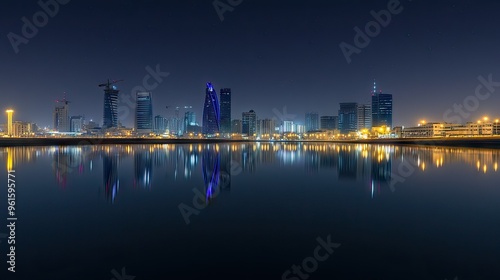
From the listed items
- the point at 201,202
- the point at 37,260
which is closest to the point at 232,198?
the point at 201,202

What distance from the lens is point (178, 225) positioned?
746 cm

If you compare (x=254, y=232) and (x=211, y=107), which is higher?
(x=211, y=107)

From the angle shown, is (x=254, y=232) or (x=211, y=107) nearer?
(x=254, y=232)

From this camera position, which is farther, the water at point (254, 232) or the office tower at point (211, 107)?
the office tower at point (211, 107)

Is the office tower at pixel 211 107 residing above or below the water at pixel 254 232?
above

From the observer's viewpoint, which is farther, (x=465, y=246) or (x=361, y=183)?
(x=361, y=183)

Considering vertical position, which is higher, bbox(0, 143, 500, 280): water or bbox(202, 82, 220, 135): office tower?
bbox(202, 82, 220, 135): office tower

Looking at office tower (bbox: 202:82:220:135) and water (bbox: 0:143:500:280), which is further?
office tower (bbox: 202:82:220:135)

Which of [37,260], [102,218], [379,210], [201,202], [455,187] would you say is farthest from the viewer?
[455,187]

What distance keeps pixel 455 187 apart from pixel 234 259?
1199 cm

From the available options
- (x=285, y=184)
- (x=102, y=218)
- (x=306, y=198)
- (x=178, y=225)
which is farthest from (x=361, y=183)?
(x=102, y=218)

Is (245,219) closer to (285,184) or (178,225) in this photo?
(178,225)

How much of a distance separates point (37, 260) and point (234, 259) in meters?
3.54

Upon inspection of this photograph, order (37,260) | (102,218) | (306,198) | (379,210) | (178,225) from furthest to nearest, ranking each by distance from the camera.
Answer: (306,198)
(379,210)
(102,218)
(178,225)
(37,260)
